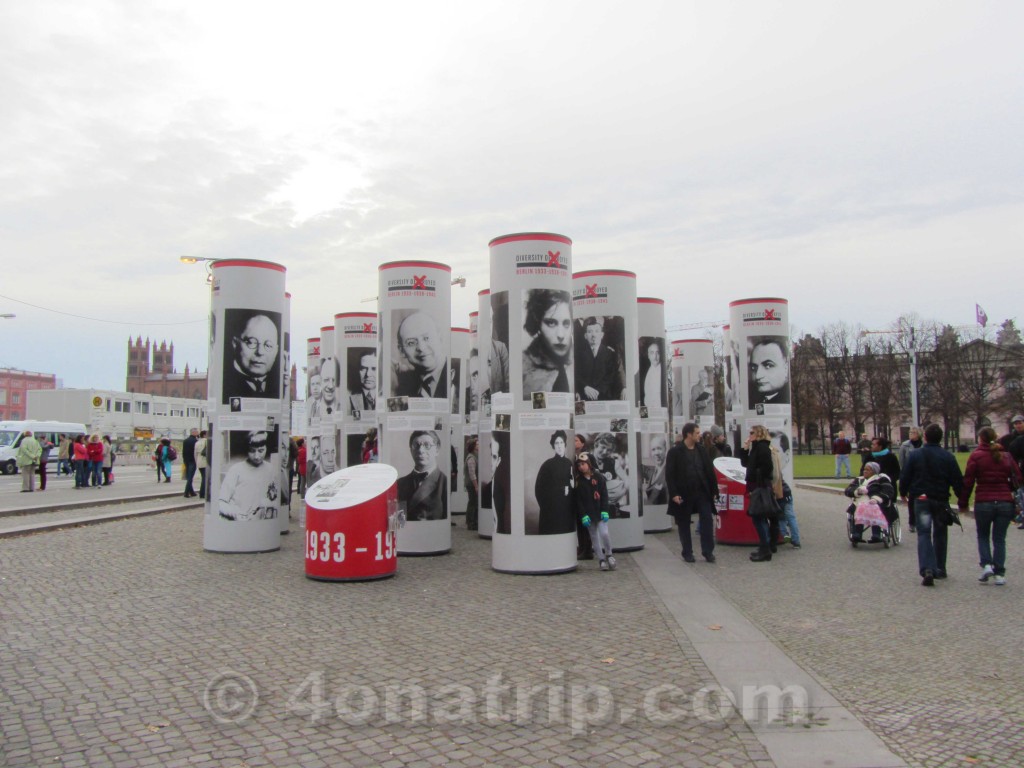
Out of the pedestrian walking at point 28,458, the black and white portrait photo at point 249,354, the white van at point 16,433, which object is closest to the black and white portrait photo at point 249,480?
the black and white portrait photo at point 249,354

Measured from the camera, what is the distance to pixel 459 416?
61.0 feet

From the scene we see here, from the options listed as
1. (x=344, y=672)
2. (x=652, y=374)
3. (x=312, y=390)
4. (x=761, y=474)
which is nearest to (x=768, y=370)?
(x=652, y=374)

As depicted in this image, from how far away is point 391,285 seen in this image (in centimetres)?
1294

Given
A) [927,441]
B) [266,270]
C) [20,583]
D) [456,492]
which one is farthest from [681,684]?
[456,492]

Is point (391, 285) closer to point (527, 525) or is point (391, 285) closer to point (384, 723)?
point (527, 525)

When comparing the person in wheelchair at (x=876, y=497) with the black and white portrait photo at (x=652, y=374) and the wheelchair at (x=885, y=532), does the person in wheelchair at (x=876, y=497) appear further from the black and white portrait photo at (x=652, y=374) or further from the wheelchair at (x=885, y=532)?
the black and white portrait photo at (x=652, y=374)

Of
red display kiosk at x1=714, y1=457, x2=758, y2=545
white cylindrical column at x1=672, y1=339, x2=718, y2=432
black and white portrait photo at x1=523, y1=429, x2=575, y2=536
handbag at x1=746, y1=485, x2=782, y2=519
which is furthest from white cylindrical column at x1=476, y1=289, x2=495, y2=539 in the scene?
white cylindrical column at x1=672, y1=339, x2=718, y2=432

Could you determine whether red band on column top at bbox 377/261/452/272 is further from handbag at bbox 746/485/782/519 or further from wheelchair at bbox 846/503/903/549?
wheelchair at bbox 846/503/903/549

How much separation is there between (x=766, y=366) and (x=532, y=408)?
635 centimetres

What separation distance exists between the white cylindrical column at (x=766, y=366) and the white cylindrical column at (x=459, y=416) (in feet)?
20.3

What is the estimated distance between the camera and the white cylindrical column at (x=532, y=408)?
10.9 metres

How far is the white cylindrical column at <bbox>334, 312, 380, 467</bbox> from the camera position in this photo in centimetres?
1825

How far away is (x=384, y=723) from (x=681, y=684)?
2.14 metres

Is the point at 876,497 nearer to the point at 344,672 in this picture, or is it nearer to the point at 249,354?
the point at 344,672
